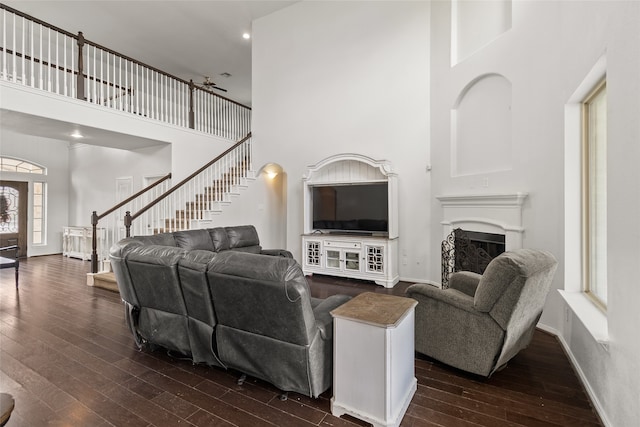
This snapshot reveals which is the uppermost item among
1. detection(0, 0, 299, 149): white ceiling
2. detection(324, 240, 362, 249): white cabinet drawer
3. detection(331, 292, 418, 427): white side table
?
detection(0, 0, 299, 149): white ceiling

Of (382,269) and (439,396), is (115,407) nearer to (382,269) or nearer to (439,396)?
(439,396)

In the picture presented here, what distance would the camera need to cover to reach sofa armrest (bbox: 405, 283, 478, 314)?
2363 millimetres

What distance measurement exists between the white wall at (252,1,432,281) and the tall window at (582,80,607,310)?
2.51 m

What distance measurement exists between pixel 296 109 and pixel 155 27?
3.81m

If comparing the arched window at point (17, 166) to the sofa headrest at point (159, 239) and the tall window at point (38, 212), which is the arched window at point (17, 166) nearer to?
the tall window at point (38, 212)

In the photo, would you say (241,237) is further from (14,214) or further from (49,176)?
(49,176)

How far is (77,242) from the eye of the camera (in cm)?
831

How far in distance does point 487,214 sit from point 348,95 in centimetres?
332

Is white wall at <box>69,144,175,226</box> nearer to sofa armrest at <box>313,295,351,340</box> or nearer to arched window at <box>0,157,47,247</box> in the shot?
arched window at <box>0,157,47,247</box>

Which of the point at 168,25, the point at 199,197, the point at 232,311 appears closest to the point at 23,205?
the point at 199,197

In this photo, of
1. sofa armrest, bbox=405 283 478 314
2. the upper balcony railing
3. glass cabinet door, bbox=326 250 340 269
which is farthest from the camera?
the upper balcony railing

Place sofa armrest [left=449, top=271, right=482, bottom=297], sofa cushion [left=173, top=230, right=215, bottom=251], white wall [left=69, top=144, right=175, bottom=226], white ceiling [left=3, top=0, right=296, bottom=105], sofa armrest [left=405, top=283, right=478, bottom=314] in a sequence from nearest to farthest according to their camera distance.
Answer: sofa armrest [left=405, top=283, right=478, bottom=314] → sofa armrest [left=449, top=271, right=482, bottom=297] → sofa cushion [left=173, top=230, right=215, bottom=251] → white ceiling [left=3, top=0, right=296, bottom=105] → white wall [left=69, top=144, right=175, bottom=226]

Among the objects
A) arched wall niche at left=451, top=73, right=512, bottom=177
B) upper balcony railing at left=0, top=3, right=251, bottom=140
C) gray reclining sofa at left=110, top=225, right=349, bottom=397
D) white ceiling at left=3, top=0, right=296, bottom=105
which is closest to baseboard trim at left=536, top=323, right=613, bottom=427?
gray reclining sofa at left=110, top=225, right=349, bottom=397

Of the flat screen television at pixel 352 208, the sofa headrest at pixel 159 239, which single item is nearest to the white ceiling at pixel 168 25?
the flat screen television at pixel 352 208
